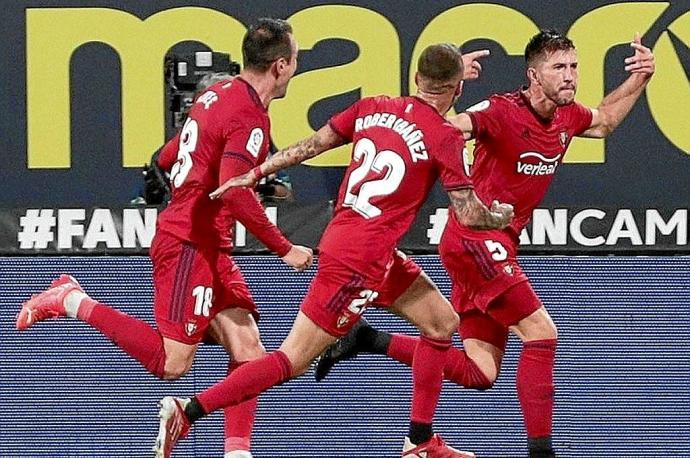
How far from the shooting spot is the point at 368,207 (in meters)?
6.73

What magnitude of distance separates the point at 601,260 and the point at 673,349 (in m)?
0.54

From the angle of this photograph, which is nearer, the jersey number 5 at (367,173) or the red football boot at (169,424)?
the jersey number 5 at (367,173)

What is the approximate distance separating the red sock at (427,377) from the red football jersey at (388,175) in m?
0.56

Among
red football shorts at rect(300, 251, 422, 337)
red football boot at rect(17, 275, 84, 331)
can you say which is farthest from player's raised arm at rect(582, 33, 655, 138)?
red football boot at rect(17, 275, 84, 331)

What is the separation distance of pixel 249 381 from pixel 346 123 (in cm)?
111

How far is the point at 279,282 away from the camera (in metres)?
8.14

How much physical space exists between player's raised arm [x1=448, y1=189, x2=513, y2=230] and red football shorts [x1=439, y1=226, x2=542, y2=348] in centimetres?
41

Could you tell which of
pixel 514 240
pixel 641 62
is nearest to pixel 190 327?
pixel 514 240

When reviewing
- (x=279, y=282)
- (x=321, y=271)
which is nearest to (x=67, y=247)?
(x=279, y=282)

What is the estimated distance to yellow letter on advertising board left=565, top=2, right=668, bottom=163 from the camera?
1080cm

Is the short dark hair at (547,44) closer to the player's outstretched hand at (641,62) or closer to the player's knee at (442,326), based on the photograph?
the player's outstretched hand at (641,62)

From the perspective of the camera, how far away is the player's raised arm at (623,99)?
748 centimetres

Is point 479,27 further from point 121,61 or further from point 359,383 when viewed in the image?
point 359,383

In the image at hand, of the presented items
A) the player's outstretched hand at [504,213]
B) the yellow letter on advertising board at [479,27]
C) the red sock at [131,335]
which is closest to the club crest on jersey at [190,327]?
the red sock at [131,335]
